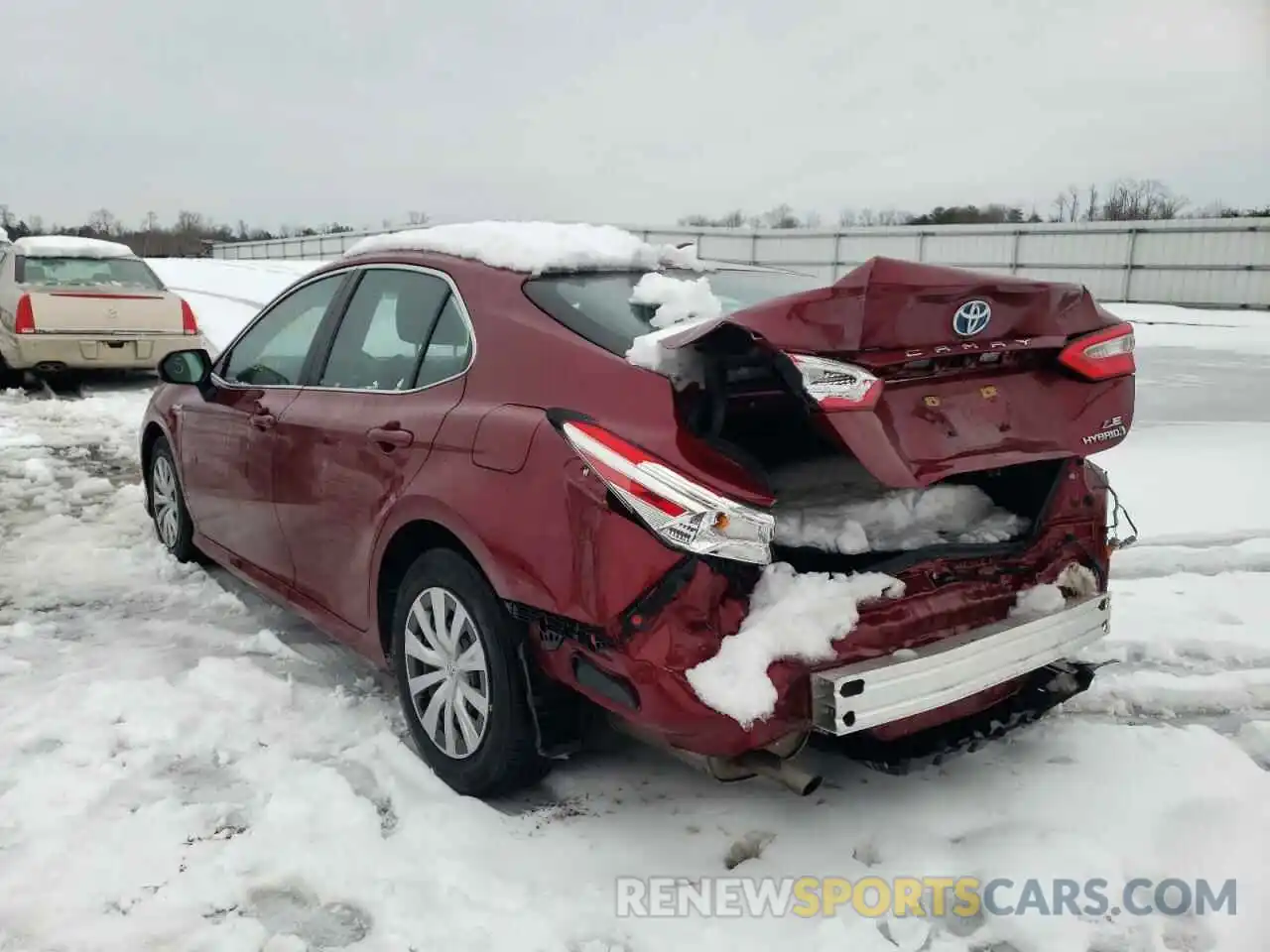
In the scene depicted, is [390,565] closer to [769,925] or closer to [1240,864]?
[769,925]

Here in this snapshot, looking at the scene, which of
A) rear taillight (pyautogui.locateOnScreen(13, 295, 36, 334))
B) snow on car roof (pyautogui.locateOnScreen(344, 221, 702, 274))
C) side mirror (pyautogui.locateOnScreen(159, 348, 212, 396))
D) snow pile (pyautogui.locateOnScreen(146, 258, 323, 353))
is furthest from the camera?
snow pile (pyautogui.locateOnScreen(146, 258, 323, 353))

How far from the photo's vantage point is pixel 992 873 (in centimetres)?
261

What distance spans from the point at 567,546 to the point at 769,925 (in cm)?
106

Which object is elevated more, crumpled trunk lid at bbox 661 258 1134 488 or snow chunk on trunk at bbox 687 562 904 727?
crumpled trunk lid at bbox 661 258 1134 488

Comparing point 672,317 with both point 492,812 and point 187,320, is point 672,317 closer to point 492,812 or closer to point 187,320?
point 492,812

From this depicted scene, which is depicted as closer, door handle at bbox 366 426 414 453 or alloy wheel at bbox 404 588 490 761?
alloy wheel at bbox 404 588 490 761

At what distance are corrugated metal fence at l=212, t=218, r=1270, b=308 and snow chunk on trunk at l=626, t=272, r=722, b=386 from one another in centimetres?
1770

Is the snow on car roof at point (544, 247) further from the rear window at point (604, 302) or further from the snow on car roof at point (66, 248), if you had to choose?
the snow on car roof at point (66, 248)

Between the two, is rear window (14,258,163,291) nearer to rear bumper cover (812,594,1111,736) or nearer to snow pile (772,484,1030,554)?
snow pile (772,484,1030,554)

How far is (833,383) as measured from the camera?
234 cm

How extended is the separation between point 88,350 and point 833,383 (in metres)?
10.4

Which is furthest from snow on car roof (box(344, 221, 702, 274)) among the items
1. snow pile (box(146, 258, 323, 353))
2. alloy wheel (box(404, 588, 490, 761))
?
snow pile (box(146, 258, 323, 353))

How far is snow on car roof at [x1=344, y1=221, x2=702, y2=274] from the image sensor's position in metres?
3.20

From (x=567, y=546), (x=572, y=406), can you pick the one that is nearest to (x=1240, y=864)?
(x=567, y=546)
